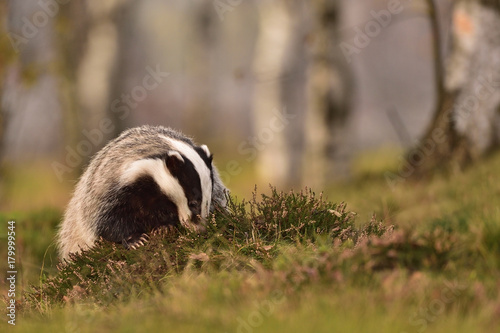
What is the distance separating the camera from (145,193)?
201 inches

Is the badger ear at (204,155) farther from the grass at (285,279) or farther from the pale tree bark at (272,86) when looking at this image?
the pale tree bark at (272,86)

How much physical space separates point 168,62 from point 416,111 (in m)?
21.4

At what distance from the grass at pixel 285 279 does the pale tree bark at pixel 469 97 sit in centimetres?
236

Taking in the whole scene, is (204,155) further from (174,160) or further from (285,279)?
(285,279)

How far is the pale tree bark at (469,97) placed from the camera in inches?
309

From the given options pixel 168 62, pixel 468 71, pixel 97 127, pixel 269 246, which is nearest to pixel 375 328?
pixel 269 246

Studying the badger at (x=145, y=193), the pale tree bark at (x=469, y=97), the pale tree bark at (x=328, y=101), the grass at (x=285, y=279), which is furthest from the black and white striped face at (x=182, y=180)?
the pale tree bark at (x=328, y=101)

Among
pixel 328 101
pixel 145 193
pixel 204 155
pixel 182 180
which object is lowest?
pixel 145 193

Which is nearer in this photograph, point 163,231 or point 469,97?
point 163,231

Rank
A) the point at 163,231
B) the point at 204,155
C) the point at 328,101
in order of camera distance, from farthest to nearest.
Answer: the point at 328,101
the point at 204,155
the point at 163,231

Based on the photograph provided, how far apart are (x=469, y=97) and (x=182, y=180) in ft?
14.7

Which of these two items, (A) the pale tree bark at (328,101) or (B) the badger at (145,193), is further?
(A) the pale tree bark at (328,101)

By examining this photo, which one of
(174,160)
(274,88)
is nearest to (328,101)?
(274,88)

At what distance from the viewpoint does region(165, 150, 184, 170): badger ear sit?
195 inches
